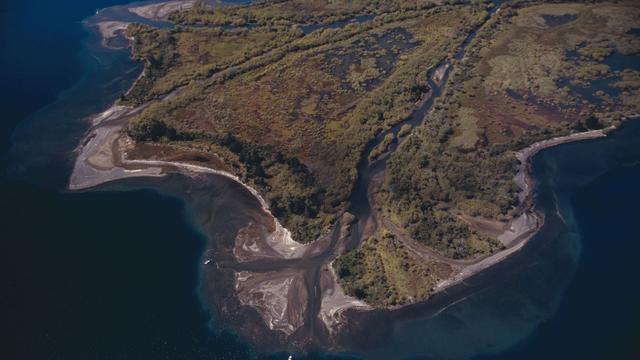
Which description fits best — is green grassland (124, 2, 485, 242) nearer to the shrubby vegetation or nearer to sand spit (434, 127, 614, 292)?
the shrubby vegetation

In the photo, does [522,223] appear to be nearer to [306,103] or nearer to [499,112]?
[499,112]

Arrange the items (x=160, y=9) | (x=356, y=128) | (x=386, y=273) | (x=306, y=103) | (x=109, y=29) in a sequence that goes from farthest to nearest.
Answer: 1. (x=160, y=9)
2. (x=109, y=29)
3. (x=306, y=103)
4. (x=356, y=128)
5. (x=386, y=273)

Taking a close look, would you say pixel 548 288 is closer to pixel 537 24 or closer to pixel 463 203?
pixel 463 203

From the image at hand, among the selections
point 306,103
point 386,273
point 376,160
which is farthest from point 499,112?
point 386,273

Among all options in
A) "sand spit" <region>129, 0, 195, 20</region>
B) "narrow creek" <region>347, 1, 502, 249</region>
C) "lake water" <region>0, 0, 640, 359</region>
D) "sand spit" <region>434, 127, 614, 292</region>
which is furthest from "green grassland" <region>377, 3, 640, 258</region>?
"sand spit" <region>129, 0, 195, 20</region>

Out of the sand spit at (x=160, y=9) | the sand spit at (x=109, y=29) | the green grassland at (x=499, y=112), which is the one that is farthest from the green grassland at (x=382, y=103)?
the sand spit at (x=160, y=9)

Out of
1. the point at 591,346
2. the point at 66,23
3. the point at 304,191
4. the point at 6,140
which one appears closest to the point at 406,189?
the point at 304,191

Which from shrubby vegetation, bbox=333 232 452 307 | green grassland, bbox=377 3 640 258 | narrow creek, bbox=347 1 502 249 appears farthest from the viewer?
green grassland, bbox=377 3 640 258
